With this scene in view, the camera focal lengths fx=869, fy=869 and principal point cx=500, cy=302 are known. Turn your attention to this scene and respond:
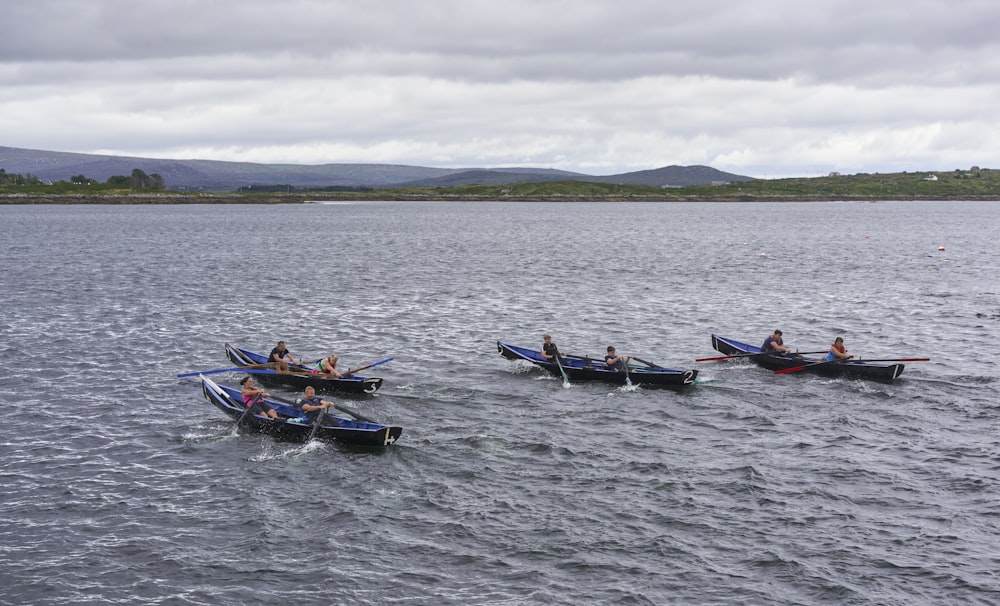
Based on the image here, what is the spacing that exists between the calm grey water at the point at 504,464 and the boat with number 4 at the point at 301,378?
97cm

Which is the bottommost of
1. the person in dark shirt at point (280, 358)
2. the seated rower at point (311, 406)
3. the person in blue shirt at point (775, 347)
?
the seated rower at point (311, 406)

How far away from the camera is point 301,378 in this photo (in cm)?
3969

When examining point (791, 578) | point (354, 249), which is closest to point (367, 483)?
point (791, 578)

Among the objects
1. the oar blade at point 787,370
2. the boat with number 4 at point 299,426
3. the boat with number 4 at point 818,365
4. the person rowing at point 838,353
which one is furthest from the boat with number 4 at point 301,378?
the person rowing at point 838,353

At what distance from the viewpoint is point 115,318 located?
190 feet

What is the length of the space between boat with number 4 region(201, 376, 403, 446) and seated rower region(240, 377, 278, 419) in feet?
0.73

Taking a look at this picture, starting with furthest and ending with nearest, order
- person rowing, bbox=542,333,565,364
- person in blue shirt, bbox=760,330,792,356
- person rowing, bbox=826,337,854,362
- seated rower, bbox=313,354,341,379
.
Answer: person in blue shirt, bbox=760,330,792,356, person rowing, bbox=542,333,565,364, person rowing, bbox=826,337,854,362, seated rower, bbox=313,354,341,379

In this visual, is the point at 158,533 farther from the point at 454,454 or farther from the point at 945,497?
the point at 945,497

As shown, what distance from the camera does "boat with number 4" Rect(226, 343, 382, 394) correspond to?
1512 inches

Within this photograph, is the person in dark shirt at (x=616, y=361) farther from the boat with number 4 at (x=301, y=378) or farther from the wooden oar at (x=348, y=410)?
the wooden oar at (x=348, y=410)

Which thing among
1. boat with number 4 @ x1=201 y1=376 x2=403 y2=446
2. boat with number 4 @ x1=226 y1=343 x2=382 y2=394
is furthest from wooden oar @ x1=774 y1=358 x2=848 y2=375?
boat with number 4 @ x1=201 y1=376 x2=403 y2=446

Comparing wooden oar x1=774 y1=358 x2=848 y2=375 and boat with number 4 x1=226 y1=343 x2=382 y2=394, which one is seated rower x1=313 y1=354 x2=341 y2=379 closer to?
boat with number 4 x1=226 y1=343 x2=382 y2=394

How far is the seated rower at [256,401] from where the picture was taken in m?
33.7

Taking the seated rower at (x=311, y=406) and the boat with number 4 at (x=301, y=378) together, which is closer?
the seated rower at (x=311, y=406)
